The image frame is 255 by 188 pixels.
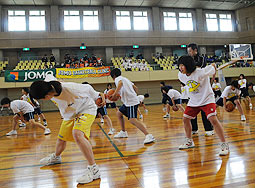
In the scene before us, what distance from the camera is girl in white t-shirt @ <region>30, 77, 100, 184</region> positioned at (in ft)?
6.09

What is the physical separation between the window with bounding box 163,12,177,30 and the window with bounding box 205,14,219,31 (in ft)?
12.3

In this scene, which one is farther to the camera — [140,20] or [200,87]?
[140,20]

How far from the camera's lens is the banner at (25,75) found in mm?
13727

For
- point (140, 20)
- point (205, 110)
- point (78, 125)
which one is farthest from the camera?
point (140, 20)

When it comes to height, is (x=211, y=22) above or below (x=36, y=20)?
above

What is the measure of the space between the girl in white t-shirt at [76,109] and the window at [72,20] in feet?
56.9

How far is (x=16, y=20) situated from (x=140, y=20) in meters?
11.3

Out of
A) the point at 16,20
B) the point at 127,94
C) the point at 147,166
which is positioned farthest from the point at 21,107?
the point at 16,20

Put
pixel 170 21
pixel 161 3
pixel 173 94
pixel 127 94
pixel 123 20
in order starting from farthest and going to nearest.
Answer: pixel 170 21
pixel 123 20
pixel 161 3
pixel 173 94
pixel 127 94

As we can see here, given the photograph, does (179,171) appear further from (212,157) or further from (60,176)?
(60,176)

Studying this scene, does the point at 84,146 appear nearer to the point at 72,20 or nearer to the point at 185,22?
the point at 72,20

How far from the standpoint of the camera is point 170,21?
64.2 ft

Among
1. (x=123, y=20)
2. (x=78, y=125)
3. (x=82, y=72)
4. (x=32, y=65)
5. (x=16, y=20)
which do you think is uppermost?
(x=123, y=20)

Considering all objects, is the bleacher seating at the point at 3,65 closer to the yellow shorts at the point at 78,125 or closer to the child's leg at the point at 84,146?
the yellow shorts at the point at 78,125
